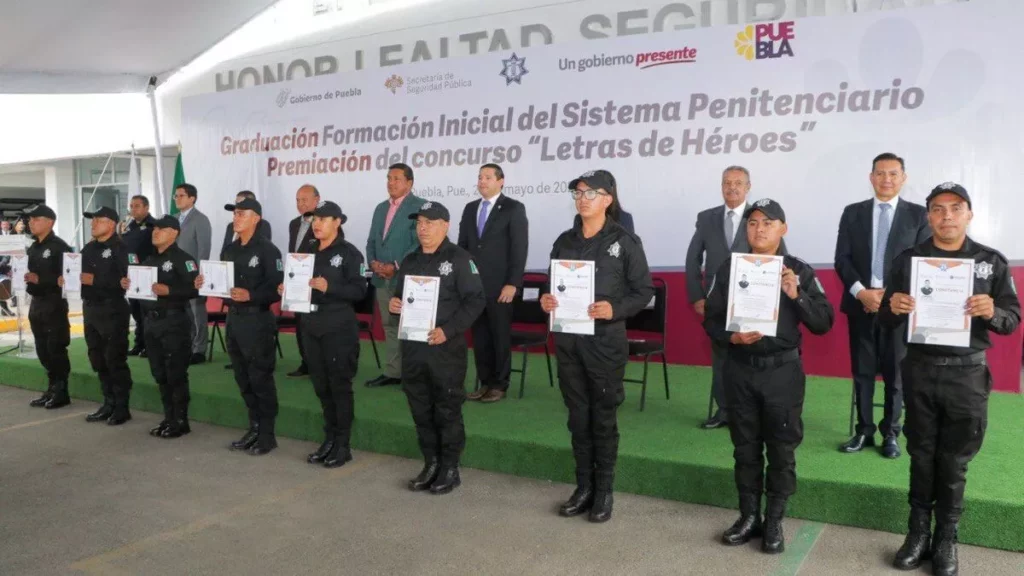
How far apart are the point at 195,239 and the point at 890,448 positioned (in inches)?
239

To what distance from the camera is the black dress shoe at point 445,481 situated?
4.21 metres

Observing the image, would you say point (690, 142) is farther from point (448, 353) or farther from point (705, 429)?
point (448, 353)

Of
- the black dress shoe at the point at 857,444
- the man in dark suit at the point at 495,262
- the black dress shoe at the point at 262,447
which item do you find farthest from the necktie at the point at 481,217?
the black dress shoe at the point at 857,444

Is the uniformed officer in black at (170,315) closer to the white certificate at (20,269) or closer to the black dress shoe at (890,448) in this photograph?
the white certificate at (20,269)

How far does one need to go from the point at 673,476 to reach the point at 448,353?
131 cm

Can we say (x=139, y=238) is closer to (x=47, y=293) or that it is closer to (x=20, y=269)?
(x=20, y=269)

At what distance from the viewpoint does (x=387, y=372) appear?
6195 millimetres

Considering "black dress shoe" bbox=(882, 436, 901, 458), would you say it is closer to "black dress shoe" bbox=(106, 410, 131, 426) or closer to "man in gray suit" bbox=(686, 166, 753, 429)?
"man in gray suit" bbox=(686, 166, 753, 429)

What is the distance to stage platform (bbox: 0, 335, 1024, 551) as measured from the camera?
352 centimetres

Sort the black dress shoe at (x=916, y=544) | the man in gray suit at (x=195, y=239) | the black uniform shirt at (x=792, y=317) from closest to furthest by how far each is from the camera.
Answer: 1. the black dress shoe at (x=916, y=544)
2. the black uniform shirt at (x=792, y=317)
3. the man in gray suit at (x=195, y=239)

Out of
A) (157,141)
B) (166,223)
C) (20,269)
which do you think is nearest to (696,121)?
(166,223)

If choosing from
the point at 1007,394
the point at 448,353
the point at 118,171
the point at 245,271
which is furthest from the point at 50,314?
the point at 118,171

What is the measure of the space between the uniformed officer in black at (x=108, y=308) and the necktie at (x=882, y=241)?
16.4 ft

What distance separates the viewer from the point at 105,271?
226 inches
